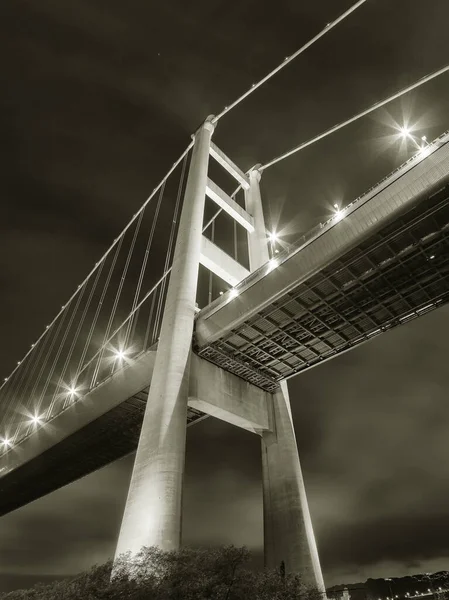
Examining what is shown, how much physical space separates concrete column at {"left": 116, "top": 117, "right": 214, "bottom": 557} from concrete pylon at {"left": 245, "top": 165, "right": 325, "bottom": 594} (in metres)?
6.56

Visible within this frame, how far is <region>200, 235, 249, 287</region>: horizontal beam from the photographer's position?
21875mm

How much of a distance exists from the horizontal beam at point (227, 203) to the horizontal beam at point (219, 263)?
416cm

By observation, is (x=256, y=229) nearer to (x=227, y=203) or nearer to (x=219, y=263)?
(x=227, y=203)

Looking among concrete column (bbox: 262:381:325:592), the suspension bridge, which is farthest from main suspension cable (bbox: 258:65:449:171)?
concrete column (bbox: 262:381:325:592)

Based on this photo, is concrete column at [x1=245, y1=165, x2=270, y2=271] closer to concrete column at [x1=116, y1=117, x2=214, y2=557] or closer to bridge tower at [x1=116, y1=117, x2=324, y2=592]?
bridge tower at [x1=116, y1=117, x2=324, y2=592]

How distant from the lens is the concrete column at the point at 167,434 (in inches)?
500

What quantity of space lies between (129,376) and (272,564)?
1119 centimetres

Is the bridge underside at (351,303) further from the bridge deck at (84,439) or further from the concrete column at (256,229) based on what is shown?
the concrete column at (256,229)

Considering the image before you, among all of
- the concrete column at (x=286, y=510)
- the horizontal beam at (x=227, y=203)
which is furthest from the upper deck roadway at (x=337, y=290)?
the horizontal beam at (x=227, y=203)

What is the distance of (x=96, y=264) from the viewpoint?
45.0 metres

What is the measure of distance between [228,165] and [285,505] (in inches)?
865

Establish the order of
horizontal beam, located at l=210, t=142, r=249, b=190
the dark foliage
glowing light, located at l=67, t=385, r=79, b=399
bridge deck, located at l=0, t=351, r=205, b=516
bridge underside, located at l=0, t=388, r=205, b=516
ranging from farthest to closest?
glowing light, located at l=67, t=385, r=79, b=399, horizontal beam, located at l=210, t=142, r=249, b=190, bridge underside, located at l=0, t=388, r=205, b=516, bridge deck, located at l=0, t=351, r=205, b=516, the dark foliage

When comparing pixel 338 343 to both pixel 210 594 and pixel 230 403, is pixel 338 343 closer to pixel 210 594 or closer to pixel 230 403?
pixel 230 403

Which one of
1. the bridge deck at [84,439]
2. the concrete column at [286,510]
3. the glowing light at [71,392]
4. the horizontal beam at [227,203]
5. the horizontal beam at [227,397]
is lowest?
the concrete column at [286,510]
